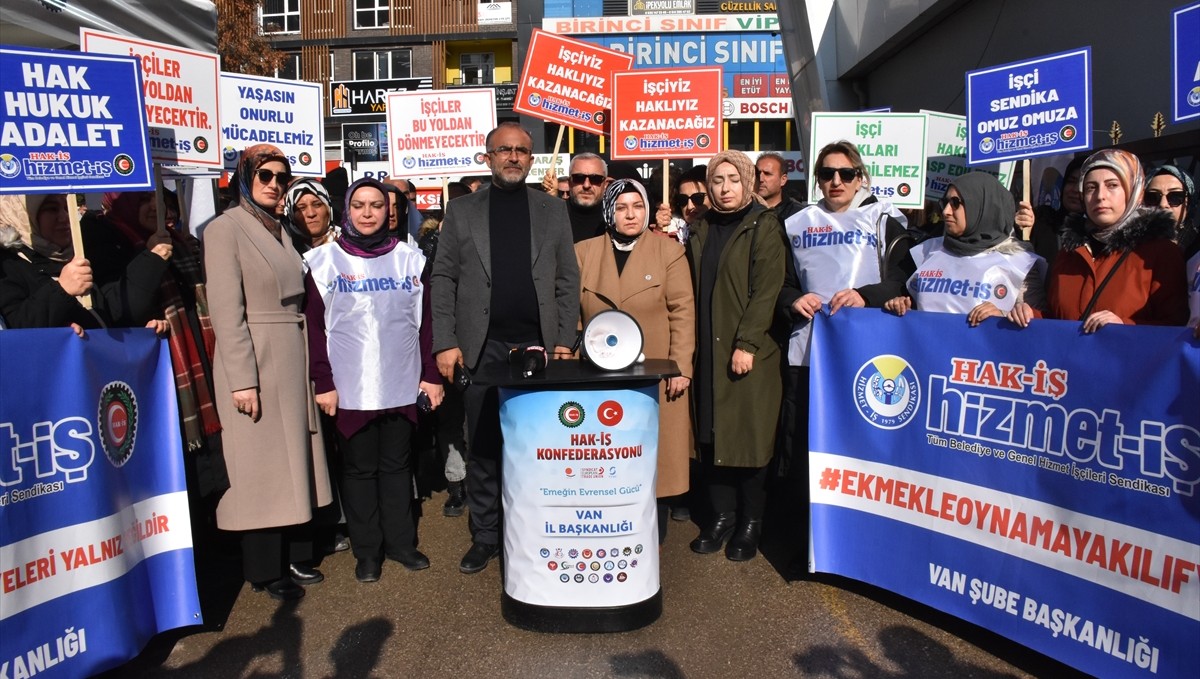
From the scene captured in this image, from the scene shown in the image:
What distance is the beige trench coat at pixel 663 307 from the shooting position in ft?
Result: 15.2

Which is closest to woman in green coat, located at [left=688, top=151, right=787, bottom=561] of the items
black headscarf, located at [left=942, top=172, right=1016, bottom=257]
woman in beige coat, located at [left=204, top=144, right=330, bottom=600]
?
black headscarf, located at [left=942, top=172, right=1016, bottom=257]

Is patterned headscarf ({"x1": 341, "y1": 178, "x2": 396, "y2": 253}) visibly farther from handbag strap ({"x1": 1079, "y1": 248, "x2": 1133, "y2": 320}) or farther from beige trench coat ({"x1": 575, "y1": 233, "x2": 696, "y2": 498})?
handbag strap ({"x1": 1079, "y1": 248, "x2": 1133, "y2": 320})

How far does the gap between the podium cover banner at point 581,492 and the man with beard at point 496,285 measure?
31.3 inches

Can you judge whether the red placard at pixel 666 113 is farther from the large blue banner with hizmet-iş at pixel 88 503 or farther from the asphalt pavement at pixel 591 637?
the large blue banner with hizmet-iş at pixel 88 503

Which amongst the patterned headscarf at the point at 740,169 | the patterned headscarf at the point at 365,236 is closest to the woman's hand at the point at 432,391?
the patterned headscarf at the point at 365,236

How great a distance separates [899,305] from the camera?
3.94 metres

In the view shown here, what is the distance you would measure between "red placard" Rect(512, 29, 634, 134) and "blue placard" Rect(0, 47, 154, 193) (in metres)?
4.75

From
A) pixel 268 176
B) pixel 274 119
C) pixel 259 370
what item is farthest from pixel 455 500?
pixel 274 119

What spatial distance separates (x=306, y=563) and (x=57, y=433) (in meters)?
1.68

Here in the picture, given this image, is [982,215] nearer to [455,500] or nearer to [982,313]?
[982,313]

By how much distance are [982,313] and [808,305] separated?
3.03 feet

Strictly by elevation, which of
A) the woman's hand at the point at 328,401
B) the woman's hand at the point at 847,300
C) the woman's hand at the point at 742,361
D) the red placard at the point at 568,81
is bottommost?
the woman's hand at the point at 328,401

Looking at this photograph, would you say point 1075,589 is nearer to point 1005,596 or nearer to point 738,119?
point 1005,596

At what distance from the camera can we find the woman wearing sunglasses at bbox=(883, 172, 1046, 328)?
3826 millimetres
